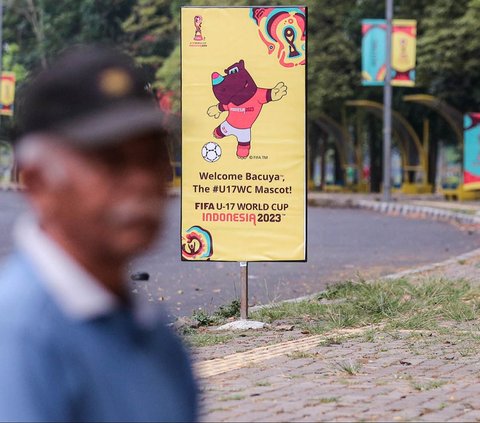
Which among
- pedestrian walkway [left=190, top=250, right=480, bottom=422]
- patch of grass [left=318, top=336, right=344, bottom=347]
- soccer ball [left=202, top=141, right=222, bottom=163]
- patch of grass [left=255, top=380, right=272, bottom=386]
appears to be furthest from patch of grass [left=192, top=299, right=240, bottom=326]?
patch of grass [left=255, top=380, right=272, bottom=386]

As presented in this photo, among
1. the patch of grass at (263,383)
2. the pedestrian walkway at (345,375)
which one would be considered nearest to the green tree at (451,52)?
the pedestrian walkway at (345,375)

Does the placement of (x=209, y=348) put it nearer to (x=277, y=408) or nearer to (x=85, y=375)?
(x=277, y=408)

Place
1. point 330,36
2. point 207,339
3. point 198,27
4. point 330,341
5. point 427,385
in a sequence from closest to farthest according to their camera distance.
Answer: point 427,385 < point 330,341 < point 207,339 < point 198,27 < point 330,36

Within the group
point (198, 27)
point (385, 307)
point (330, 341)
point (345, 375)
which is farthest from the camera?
point (385, 307)

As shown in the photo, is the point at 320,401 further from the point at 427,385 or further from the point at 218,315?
the point at 218,315

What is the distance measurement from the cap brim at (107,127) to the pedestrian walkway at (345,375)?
10.4 feet

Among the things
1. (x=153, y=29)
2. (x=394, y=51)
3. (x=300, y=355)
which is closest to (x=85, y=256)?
(x=300, y=355)

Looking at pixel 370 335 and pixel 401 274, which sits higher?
pixel 370 335

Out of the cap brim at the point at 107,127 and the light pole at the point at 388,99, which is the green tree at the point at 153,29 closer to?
the light pole at the point at 388,99

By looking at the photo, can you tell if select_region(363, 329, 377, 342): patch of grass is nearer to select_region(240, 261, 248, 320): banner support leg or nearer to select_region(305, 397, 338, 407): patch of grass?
select_region(240, 261, 248, 320): banner support leg

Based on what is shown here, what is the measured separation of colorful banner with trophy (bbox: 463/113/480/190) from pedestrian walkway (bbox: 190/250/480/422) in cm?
2383

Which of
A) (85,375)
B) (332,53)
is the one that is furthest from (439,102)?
(85,375)

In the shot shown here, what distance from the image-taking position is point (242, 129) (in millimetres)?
8797

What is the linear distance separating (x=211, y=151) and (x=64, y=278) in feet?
23.2
